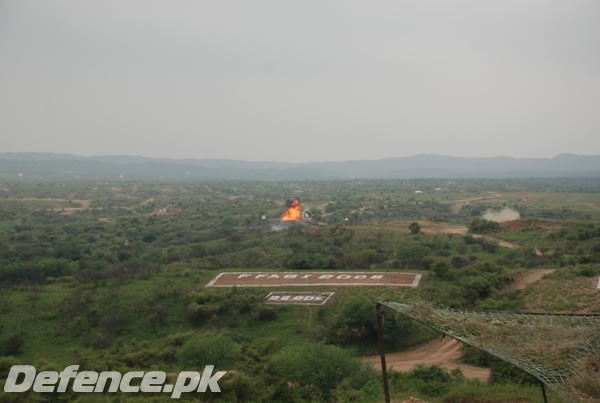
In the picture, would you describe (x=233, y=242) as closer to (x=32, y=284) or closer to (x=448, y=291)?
(x=32, y=284)

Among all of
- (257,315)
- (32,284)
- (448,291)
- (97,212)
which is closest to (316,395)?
(257,315)

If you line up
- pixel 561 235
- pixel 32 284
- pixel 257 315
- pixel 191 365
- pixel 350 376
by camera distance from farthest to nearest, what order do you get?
pixel 561 235, pixel 32 284, pixel 257 315, pixel 191 365, pixel 350 376

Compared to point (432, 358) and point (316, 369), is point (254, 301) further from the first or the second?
point (316, 369)

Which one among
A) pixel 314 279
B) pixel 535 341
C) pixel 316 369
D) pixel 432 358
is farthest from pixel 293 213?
pixel 535 341

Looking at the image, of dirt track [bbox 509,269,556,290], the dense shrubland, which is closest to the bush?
the dense shrubland

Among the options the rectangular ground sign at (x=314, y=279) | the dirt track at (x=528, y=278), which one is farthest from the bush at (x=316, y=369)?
the dirt track at (x=528, y=278)
